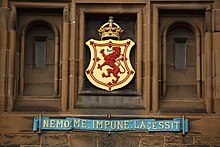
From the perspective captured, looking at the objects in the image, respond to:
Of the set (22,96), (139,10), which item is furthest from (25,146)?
Answer: (139,10)

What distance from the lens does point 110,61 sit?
22.6 meters

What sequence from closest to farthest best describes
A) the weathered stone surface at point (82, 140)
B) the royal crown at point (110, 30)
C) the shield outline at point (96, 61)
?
1. the weathered stone surface at point (82, 140)
2. the shield outline at point (96, 61)
3. the royal crown at point (110, 30)

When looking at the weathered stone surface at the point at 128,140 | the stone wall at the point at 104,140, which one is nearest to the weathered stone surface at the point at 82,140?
the stone wall at the point at 104,140

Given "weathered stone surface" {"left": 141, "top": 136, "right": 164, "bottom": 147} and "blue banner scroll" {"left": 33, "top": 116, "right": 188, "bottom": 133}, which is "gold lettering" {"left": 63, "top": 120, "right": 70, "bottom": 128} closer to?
"blue banner scroll" {"left": 33, "top": 116, "right": 188, "bottom": 133}

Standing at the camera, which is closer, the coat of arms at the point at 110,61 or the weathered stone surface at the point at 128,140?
the weathered stone surface at the point at 128,140

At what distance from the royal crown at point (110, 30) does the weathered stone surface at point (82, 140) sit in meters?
3.02

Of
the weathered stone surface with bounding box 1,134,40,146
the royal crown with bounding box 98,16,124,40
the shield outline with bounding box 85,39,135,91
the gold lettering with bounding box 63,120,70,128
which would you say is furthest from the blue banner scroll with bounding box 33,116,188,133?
the royal crown with bounding box 98,16,124,40

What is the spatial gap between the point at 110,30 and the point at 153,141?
138 inches

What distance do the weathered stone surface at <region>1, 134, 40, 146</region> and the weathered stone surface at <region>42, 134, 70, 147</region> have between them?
198mm

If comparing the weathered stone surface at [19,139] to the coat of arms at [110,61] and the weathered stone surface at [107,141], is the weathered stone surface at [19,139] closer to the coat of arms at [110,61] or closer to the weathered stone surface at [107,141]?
the weathered stone surface at [107,141]

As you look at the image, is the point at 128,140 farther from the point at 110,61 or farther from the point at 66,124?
the point at 110,61

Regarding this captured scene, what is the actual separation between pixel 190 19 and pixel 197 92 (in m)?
2.19

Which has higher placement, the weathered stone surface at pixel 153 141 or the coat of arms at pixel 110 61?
the coat of arms at pixel 110 61

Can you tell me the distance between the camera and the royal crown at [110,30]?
22.7m
